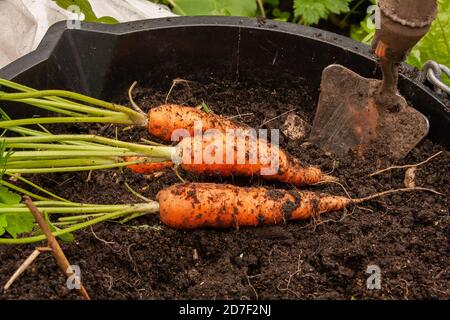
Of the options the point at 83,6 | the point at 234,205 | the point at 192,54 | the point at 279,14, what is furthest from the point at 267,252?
the point at 279,14

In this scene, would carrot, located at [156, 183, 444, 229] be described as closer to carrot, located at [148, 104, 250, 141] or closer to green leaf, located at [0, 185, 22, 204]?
carrot, located at [148, 104, 250, 141]

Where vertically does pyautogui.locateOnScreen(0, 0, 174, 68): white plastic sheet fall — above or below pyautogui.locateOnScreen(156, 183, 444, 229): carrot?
above

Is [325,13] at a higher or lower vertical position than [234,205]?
higher

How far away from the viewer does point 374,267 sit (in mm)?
1483

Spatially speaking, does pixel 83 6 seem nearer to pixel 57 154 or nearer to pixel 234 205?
pixel 57 154

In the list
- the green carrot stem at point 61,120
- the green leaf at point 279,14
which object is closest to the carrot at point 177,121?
the green carrot stem at point 61,120

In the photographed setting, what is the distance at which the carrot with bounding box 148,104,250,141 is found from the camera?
178cm

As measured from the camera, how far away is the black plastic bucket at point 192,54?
5.96ft

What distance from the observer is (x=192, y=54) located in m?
1.96

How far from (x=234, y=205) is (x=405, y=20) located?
0.59 meters

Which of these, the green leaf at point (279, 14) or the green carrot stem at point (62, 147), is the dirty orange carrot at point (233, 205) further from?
the green leaf at point (279, 14)

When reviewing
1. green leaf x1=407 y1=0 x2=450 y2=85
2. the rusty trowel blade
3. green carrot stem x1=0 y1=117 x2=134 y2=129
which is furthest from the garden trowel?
green carrot stem x1=0 y1=117 x2=134 y2=129

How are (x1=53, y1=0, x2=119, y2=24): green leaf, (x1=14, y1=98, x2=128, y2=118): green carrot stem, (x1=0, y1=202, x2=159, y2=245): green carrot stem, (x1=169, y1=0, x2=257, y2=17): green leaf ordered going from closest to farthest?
(x1=0, y1=202, x2=159, y2=245): green carrot stem → (x1=14, y1=98, x2=128, y2=118): green carrot stem → (x1=53, y1=0, x2=119, y2=24): green leaf → (x1=169, y1=0, x2=257, y2=17): green leaf

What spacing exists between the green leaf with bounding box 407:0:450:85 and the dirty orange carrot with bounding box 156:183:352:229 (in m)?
0.73
